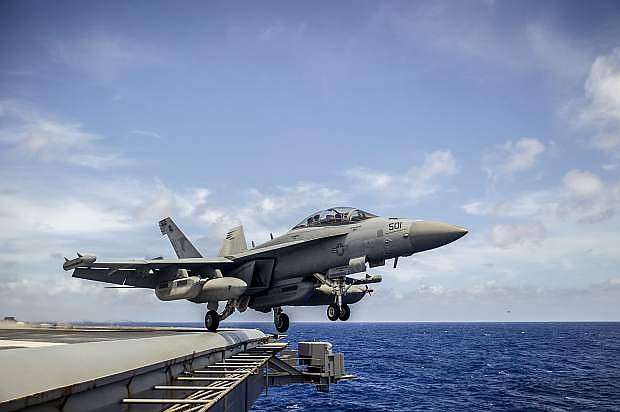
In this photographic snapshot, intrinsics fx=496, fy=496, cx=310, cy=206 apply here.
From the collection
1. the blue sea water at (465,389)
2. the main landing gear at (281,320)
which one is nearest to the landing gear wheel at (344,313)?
the main landing gear at (281,320)

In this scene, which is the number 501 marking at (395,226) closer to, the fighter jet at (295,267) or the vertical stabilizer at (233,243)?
the fighter jet at (295,267)

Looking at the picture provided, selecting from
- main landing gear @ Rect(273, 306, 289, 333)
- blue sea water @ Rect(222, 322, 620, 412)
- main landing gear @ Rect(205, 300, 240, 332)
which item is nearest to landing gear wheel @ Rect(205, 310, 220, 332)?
main landing gear @ Rect(205, 300, 240, 332)

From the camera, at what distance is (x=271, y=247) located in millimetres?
23297

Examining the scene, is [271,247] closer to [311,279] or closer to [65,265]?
[311,279]

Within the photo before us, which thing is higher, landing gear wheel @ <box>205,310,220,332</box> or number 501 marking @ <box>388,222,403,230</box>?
number 501 marking @ <box>388,222,403,230</box>

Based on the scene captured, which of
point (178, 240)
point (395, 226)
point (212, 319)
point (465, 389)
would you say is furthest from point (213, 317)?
point (465, 389)

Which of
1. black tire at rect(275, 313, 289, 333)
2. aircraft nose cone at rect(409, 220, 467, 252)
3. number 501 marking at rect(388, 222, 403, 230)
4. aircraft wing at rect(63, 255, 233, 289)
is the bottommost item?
black tire at rect(275, 313, 289, 333)

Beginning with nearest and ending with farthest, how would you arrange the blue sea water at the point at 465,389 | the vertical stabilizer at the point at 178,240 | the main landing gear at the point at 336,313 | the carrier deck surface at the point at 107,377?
the carrier deck surface at the point at 107,377 < the main landing gear at the point at 336,313 < the vertical stabilizer at the point at 178,240 < the blue sea water at the point at 465,389

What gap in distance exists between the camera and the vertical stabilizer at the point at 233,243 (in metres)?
29.0

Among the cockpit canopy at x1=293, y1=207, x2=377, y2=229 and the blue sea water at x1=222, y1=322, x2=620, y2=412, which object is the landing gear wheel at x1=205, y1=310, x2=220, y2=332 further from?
the blue sea water at x1=222, y1=322, x2=620, y2=412

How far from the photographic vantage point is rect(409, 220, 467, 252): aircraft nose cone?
1798 centimetres

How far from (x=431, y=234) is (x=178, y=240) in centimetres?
1981

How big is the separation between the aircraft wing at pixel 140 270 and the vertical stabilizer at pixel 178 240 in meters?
7.44

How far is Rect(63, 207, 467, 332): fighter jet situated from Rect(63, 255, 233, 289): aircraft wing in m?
0.04
